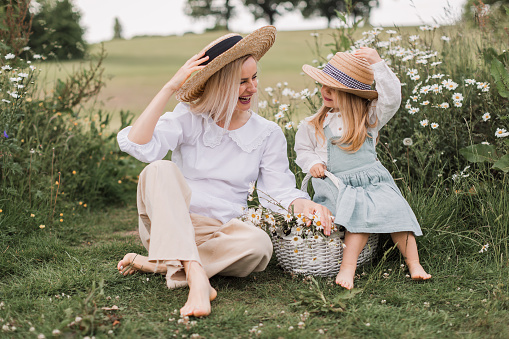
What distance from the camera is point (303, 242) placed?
2.73 meters

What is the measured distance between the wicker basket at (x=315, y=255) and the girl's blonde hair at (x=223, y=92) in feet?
2.11

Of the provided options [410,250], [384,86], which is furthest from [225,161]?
[410,250]

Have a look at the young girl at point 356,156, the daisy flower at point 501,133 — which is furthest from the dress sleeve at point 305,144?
the daisy flower at point 501,133

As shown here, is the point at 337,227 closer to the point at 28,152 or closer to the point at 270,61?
the point at 28,152

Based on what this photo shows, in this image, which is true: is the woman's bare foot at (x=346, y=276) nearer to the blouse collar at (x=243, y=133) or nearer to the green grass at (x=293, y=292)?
the green grass at (x=293, y=292)

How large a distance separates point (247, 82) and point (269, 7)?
129ft

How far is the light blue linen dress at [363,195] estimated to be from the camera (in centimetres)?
269

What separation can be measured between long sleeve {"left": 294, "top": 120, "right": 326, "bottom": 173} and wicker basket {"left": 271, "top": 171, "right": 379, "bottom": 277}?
0.57ft

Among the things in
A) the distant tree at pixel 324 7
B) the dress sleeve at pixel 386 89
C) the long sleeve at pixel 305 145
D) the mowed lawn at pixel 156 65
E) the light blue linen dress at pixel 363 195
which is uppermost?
the distant tree at pixel 324 7

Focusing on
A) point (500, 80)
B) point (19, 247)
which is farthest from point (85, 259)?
point (500, 80)

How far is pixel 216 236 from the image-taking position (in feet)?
9.00

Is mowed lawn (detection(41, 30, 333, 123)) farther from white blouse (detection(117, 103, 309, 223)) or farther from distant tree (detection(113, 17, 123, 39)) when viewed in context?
distant tree (detection(113, 17, 123, 39))

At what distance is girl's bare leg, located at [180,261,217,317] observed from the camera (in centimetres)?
227

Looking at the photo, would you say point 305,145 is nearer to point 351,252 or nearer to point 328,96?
point 328,96
